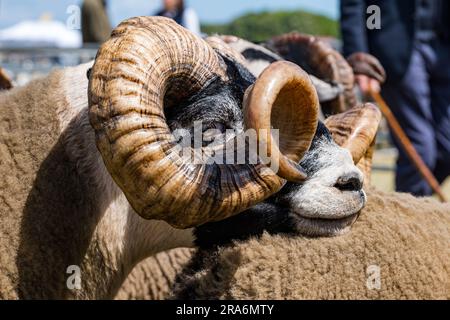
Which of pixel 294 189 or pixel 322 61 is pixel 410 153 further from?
pixel 294 189

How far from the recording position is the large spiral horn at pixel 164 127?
2.08m

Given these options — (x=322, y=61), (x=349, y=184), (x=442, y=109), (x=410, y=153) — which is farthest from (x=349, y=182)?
(x=442, y=109)

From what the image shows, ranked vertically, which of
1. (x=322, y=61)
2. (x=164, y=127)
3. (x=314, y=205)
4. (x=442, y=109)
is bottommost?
(x=442, y=109)

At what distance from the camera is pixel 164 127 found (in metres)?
2.17

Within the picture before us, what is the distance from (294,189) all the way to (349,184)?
20 centimetres

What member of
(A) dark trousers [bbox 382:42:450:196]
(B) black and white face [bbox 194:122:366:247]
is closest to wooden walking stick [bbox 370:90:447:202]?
(A) dark trousers [bbox 382:42:450:196]

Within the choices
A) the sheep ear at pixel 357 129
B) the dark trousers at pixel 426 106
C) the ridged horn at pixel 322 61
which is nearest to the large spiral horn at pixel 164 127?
the sheep ear at pixel 357 129

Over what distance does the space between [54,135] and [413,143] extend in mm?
3877

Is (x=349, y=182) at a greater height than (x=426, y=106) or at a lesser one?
greater

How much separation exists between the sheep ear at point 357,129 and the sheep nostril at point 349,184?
22 cm

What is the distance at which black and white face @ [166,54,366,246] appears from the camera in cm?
240

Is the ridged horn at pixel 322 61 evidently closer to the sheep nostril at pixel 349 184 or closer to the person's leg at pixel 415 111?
the person's leg at pixel 415 111
